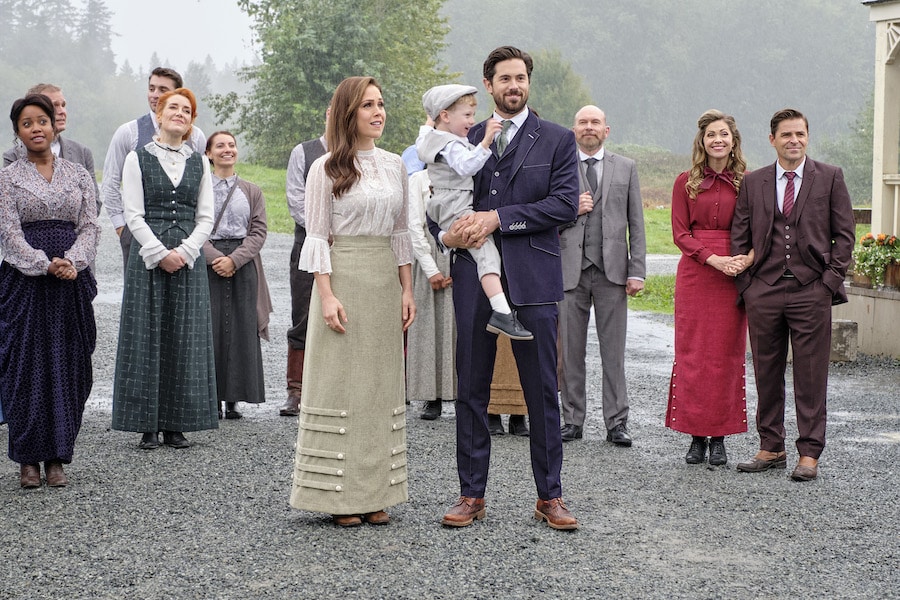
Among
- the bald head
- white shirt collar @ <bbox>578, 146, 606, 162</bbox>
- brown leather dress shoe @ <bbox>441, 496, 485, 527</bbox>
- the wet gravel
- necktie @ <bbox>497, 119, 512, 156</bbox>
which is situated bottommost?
the wet gravel

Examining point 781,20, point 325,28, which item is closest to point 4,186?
point 325,28

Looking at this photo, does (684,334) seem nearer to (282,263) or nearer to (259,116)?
(282,263)

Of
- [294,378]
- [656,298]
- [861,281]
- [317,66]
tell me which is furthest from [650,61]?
[294,378]

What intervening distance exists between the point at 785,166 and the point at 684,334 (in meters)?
1.18

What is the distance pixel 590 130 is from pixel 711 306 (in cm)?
148

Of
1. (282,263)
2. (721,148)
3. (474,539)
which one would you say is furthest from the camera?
(282,263)

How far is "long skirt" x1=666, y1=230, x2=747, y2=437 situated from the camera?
7039mm

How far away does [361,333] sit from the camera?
547cm

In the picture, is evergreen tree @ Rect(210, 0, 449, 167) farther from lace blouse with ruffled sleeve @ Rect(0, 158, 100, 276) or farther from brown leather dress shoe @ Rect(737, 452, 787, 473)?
brown leather dress shoe @ Rect(737, 452, 787, 473)

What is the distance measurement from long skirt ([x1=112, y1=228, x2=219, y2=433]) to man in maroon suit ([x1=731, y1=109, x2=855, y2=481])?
11.1ft

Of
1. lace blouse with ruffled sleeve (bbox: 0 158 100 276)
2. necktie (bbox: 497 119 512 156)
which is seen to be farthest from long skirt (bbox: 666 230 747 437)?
lace blouse with ruffled sleeve (bbox: 0 158 100 276)

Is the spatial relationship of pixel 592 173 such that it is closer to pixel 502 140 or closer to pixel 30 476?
pixel 502 140

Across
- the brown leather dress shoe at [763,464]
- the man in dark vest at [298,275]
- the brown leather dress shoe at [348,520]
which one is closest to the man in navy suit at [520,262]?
the brown leather dress shoe at [348,520]

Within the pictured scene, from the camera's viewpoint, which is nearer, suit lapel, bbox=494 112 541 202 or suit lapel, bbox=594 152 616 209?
suit lapel, bbox=494 112 541 202
